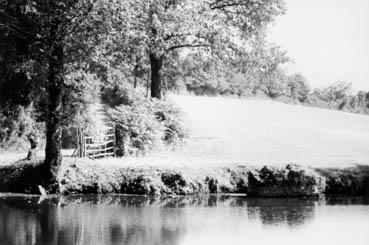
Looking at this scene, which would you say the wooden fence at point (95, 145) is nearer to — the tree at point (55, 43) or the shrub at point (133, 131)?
the shrub at point (133, 131)

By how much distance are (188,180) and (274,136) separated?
1771 cm

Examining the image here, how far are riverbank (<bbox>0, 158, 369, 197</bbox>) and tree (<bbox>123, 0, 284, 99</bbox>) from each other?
28.4 ft

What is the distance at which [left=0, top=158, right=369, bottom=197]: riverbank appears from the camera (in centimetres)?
2636

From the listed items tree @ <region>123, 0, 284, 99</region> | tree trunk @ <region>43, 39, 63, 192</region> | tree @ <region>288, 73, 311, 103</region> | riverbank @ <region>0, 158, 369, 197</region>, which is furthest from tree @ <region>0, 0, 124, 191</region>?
tree @ <region>288, 73, 311, 103</region>

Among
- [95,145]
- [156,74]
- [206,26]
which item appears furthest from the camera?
[156,74]

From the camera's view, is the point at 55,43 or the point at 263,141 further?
the point at 263,141

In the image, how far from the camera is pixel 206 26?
121 ft

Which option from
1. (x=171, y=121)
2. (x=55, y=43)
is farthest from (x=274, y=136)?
(x=55, y=43)

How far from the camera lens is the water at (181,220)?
18969mm

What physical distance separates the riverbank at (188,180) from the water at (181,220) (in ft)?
2.76

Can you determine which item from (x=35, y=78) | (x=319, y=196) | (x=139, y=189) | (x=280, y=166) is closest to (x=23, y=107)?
(x=35, y=78)

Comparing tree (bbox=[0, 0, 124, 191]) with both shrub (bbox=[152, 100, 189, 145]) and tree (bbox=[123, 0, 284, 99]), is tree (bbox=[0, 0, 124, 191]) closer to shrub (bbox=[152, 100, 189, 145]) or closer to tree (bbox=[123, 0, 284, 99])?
tree (bbox=[123, 0, 284, 99])

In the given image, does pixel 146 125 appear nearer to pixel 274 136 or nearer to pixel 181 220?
pixel 181 220

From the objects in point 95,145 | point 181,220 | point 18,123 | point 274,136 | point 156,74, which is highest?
point 156,74
